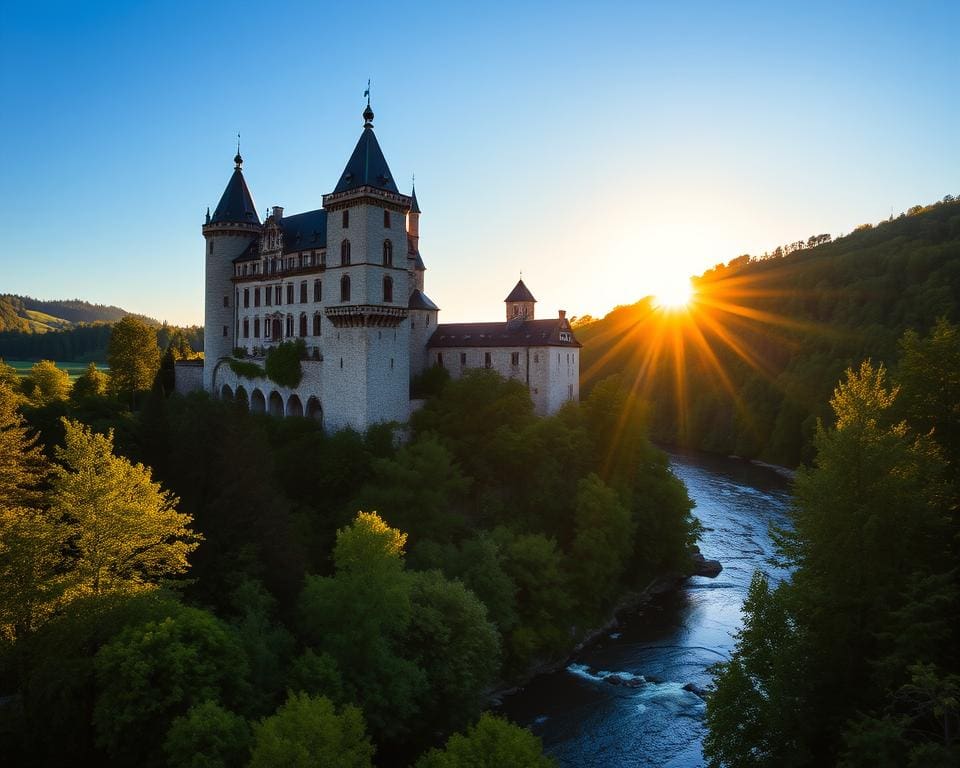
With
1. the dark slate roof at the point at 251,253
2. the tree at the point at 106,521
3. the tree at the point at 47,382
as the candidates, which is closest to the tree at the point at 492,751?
the tree at the point at 106,521

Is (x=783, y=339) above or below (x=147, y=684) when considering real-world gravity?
above

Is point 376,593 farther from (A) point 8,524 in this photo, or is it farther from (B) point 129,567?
(A) point 8,524

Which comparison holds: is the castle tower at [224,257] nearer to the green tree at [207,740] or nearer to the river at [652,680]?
the river at [652,680]

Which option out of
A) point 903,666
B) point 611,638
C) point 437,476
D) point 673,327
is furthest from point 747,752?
point 673,327

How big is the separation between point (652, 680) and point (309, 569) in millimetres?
16158

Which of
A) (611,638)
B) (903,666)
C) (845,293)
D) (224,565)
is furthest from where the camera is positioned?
(845,293)

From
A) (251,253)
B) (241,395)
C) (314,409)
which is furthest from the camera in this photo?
(251,253)

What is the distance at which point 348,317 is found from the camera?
138 ft

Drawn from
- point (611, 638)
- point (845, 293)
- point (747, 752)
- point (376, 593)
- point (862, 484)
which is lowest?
point (611, 638)

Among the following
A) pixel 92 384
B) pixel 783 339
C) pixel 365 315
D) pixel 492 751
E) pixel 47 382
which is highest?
pixel 783 339

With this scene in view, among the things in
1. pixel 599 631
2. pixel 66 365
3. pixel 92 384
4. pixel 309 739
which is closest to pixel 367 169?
pixel 599 631

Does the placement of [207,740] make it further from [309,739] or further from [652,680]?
[652,680]

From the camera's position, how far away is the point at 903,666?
17.7 m

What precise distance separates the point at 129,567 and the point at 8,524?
143 inches
